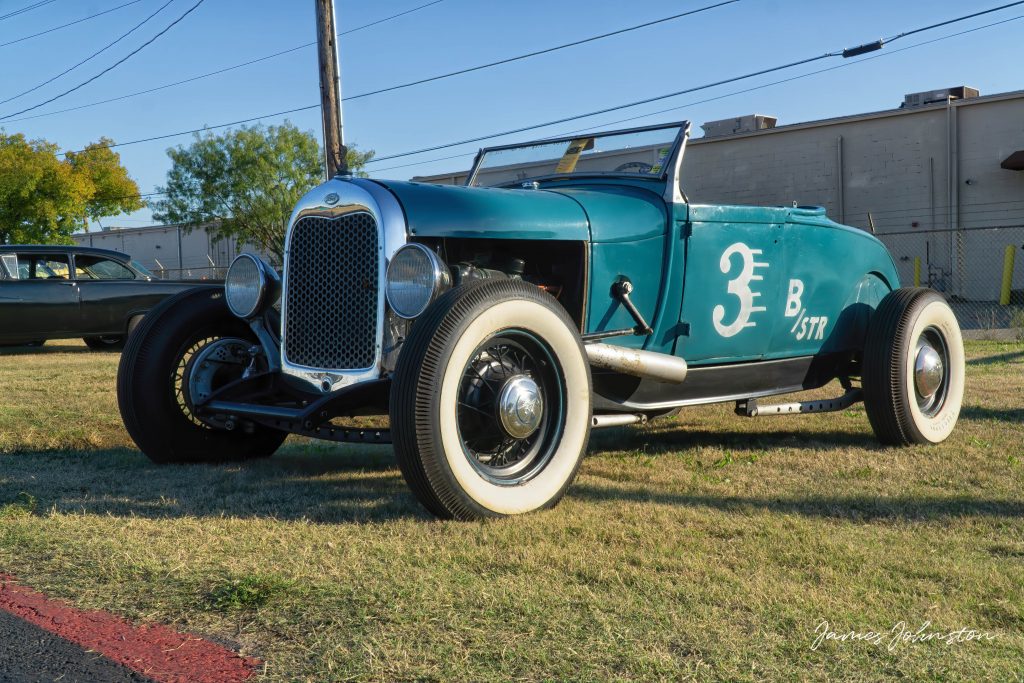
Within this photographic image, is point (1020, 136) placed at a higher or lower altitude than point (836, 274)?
higher

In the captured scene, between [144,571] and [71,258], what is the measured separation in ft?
37.7

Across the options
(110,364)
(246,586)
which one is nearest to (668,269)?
(246,586)

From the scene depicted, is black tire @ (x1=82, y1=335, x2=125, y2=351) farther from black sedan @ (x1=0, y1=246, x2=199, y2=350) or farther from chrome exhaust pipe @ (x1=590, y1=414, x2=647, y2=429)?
Answer: chrome exhaust pipe @ (x1=590, y1=414, x2=647, y2=429)

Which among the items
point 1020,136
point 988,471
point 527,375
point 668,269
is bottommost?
point 988,471

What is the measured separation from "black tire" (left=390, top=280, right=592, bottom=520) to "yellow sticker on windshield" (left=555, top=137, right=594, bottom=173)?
194 centimetres

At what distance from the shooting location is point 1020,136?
22922 mm

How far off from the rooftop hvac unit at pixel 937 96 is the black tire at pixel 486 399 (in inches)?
899

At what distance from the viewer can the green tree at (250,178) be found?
40031 mm

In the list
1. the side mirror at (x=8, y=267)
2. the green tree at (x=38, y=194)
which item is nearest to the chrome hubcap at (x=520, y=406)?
the side mirror at (x=8, y=267)

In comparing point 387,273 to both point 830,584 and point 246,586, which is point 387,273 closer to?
point 246,586

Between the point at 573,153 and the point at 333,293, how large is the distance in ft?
6.95

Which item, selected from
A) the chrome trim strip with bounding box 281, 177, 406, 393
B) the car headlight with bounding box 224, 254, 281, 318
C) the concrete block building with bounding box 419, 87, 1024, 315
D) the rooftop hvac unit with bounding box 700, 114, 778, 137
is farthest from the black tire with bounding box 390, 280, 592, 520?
the rooftop hvac unit with bounding box 700, 114, 778, 137

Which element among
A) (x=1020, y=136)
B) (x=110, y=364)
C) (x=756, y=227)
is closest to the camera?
(x=756, y=227)

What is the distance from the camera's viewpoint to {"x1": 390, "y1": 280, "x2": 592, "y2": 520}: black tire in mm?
3918
